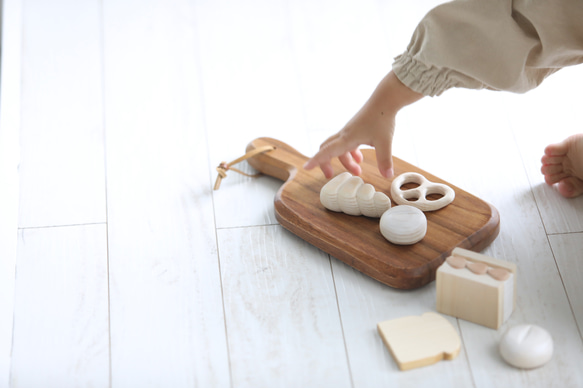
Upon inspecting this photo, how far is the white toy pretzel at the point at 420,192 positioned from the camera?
2.94ft

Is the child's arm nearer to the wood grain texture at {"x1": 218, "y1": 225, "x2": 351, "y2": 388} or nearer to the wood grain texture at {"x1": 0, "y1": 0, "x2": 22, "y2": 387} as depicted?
the wood grain texture at {"x1": 218, "y1": 225, "x2": 351, "y2": 388}

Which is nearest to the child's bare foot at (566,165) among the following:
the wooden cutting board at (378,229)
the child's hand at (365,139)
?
the wooden cutting board at (378,229)

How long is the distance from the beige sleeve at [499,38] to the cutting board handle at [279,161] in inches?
10.8

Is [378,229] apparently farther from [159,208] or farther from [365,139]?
[159,208]

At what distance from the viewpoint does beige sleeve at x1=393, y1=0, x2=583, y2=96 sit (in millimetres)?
780

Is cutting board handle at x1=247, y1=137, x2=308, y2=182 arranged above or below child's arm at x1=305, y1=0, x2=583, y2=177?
below

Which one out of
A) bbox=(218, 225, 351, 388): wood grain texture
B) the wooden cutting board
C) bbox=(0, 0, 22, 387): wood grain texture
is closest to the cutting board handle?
the wooden cutting board

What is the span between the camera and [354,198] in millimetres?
890

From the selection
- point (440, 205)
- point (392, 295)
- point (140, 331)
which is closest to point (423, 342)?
point (392, 295)

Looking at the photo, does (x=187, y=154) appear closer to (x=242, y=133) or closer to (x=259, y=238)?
(x=242, y=133)

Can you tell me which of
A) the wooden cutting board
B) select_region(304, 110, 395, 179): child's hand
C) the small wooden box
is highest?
select_region(304, 110, 395, 179): child's hand

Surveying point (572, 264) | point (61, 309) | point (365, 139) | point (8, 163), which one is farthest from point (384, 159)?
point (8, 163)

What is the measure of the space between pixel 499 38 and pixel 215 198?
1.56 feet

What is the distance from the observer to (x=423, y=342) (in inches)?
29.3
